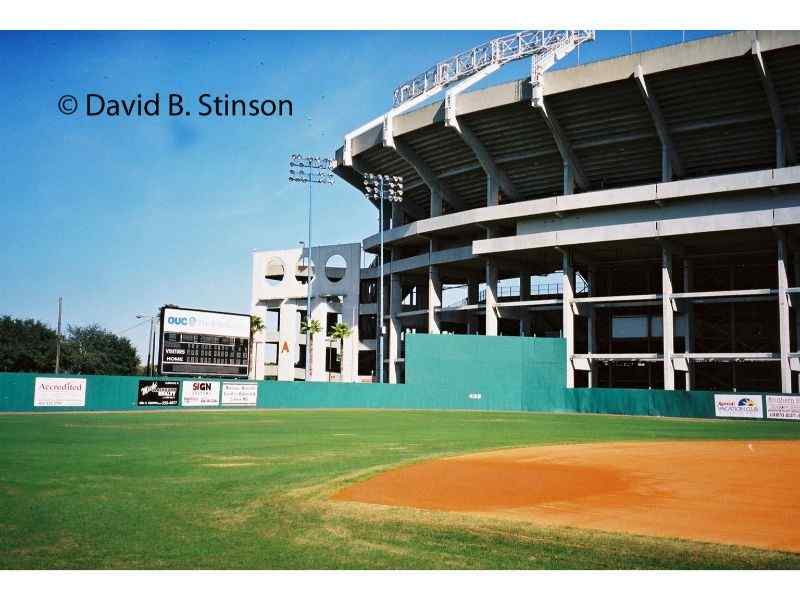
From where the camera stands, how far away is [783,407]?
128 feet

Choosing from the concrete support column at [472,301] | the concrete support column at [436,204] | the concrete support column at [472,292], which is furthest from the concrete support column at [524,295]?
the concrete support column at [436,204]

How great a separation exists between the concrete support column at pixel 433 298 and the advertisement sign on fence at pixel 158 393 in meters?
24.9

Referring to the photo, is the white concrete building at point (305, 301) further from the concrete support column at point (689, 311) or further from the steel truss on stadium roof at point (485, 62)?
the concrete support column at point (689, 311)

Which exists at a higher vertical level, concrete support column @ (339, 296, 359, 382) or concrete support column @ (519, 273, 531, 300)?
concrete support column @ (519, 273, 531, 300)

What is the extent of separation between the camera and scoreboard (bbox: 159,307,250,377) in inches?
1969

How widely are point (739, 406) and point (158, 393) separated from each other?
106ft

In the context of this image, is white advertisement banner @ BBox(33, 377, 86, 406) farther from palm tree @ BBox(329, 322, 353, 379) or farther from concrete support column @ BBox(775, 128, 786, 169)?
concrete support column @ BBox(775, 128, 786, 169)

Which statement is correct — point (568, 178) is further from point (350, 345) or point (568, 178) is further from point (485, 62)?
point (350, 345)

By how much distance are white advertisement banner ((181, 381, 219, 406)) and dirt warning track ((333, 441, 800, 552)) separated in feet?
91.7

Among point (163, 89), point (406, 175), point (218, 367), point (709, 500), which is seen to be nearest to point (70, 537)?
point (709, 500)

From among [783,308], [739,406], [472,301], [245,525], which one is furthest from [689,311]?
[245,525]

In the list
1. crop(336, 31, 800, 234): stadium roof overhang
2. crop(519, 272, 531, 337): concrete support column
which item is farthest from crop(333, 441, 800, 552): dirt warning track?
crop(519, 272, 531, 337): concrete support column

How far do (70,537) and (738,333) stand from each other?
60.9m
